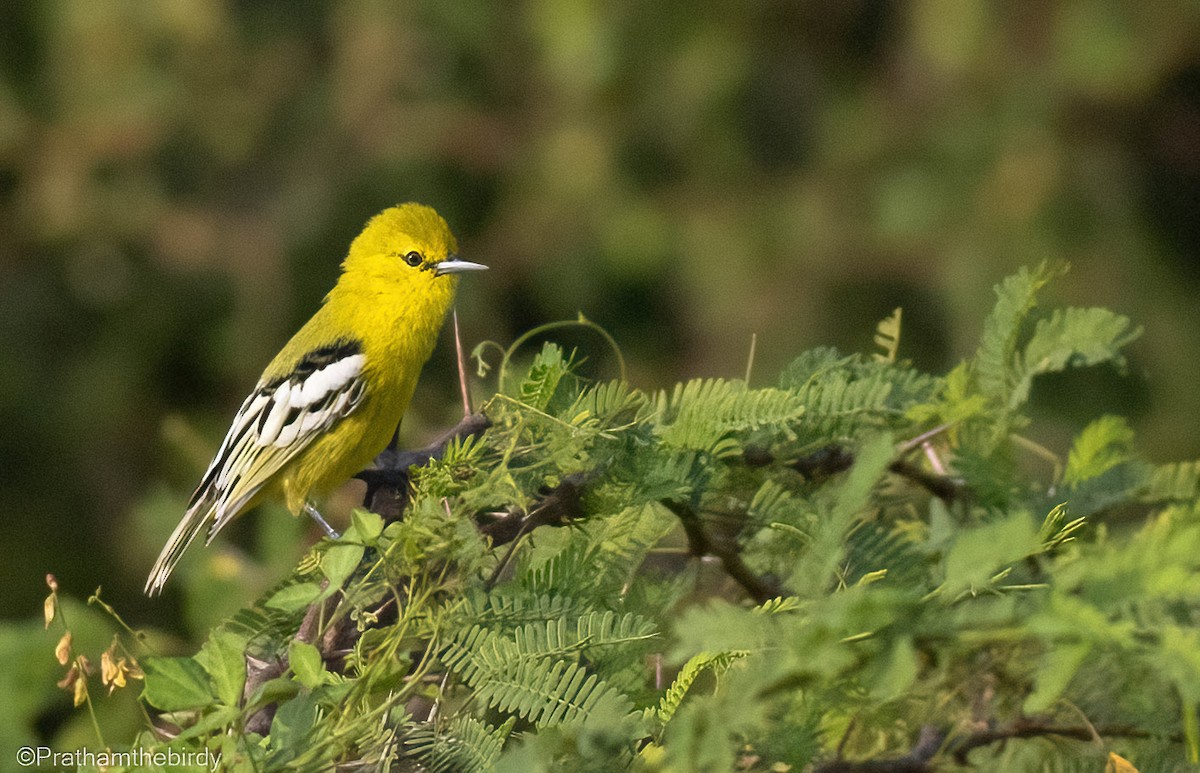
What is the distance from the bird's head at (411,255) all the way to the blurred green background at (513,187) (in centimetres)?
279

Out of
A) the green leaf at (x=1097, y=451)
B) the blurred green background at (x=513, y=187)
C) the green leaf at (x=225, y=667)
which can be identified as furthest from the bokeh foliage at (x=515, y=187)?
the green leaf at (x=225, y=667)

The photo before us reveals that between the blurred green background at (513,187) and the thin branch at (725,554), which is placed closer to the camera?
the thin branch at (725,554)

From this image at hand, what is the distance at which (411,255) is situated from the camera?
329 centimetres

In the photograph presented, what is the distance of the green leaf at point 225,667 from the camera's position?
1.32 m

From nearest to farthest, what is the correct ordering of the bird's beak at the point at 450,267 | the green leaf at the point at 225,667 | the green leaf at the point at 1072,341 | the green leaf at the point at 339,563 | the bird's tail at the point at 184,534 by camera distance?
the green leaf at the point at 225,667 < the green leaf at the point at 339,563 < the green leaf at the point at 1072,341 < the bird's tail at the point at 184,534 < the bird's beak at the point at 450,267

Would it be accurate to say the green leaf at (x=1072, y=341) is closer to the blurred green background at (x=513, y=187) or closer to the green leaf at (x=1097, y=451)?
the green leaf at (x=1097, y=451)

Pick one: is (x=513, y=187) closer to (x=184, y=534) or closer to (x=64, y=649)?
(x=184, y=534)

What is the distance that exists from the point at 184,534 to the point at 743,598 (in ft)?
5.20

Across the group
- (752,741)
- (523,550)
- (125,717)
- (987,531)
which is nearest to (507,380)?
(523,550)

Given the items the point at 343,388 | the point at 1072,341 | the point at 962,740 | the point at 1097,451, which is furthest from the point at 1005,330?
the point at 343,388

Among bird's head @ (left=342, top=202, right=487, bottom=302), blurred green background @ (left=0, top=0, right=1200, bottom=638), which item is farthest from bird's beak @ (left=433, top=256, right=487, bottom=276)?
blurred green background @ (left=0, top=0, right=1200, bottom=638)

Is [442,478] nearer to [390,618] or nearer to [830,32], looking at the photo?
[390,618]

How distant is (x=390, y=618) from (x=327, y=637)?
3.1 inches

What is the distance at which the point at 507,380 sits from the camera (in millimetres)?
1890
